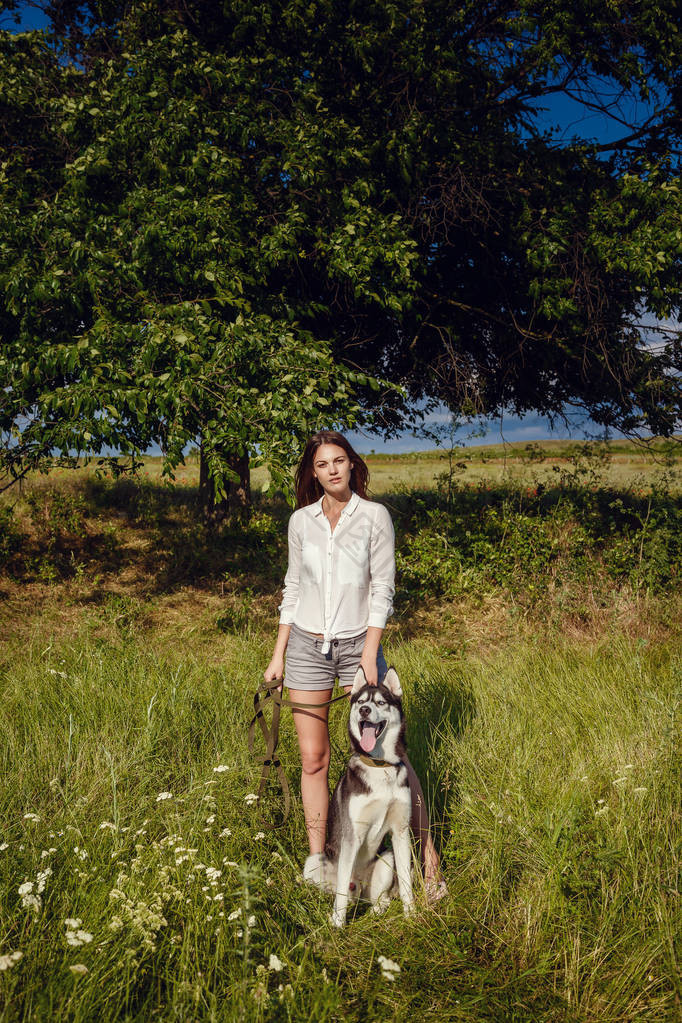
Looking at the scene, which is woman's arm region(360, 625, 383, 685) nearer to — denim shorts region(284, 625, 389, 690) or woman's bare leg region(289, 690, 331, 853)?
denim shorts region(284, 625, 389, 690)

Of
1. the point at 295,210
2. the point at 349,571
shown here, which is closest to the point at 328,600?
the point at 349,571

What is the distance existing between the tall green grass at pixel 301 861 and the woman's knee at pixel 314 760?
17.0 inches

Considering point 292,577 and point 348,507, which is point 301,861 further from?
point 348,507

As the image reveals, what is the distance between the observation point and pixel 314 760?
338 cm

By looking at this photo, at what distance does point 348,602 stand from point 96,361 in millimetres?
3914

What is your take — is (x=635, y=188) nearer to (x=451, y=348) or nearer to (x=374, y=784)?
(x=451, y=348)

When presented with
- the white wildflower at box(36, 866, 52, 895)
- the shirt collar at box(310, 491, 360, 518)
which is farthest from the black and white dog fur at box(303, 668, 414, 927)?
the white wildflower at box(36, 866, 52, 895)

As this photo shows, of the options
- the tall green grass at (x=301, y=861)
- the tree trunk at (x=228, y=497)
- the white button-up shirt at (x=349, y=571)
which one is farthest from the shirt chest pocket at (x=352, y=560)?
the tree trunk at (x=228, y=497)

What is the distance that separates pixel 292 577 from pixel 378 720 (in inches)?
41.1

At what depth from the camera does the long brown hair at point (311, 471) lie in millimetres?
3340

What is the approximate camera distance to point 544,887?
110 inches

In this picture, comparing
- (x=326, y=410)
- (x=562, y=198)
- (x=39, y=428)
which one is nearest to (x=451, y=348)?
(x=562, y=198)

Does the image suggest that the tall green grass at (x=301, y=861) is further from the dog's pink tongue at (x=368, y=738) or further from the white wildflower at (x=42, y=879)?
the dog's pink tongue at (x=368, y=738)

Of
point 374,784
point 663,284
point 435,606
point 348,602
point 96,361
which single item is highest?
point 663,284
